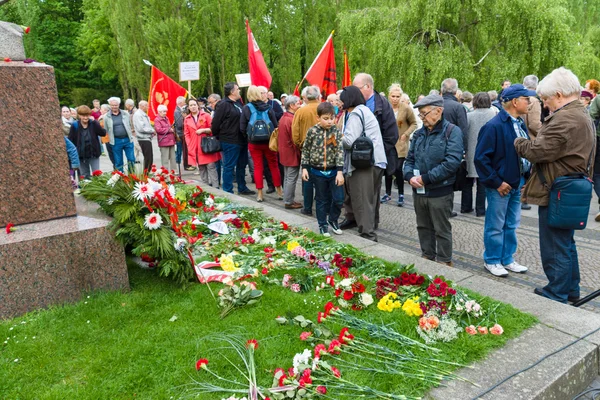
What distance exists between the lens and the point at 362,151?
5551 mm

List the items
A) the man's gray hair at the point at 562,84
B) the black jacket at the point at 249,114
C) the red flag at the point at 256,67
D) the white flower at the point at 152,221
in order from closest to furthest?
the man's gray hair at the point at 562,84, the white flower at the point at 152,221, the black jacket at the point at 249,114, the red flag at the point at 256,67

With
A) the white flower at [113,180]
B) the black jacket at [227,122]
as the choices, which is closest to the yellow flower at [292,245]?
the white flower at [113,180]

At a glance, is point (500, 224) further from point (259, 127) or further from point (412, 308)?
point (259, 127)

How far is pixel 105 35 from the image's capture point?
36.9m

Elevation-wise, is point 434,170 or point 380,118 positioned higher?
point 380,118

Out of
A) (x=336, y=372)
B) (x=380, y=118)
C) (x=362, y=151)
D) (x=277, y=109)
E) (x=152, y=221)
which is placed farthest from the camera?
(x=277, y=109)

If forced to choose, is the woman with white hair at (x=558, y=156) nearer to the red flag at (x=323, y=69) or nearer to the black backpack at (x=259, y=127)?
the black backpack at (x=259, y=127)

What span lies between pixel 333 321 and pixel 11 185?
2767 mm

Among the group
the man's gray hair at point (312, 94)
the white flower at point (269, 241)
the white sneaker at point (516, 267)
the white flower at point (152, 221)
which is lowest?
the white sneaker at point (516, 267)

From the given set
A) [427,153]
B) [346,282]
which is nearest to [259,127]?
[427,153]

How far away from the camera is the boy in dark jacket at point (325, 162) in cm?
584

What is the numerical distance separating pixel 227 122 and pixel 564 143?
6263 millimetres

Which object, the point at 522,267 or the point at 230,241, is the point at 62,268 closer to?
the point at 230,241

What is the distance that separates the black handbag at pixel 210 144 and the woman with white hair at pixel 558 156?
6551mm
